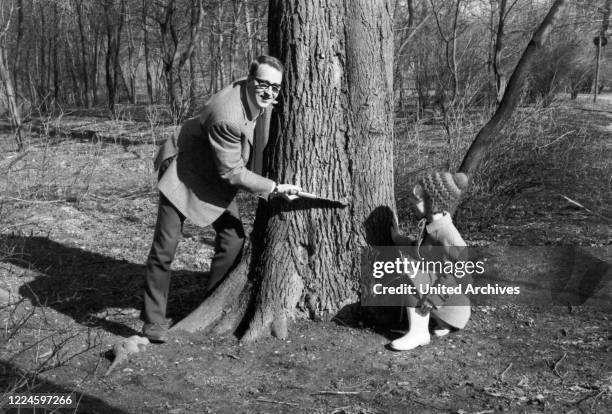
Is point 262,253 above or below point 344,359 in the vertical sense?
above

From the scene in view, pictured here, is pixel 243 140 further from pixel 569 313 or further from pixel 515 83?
pixel 569 313

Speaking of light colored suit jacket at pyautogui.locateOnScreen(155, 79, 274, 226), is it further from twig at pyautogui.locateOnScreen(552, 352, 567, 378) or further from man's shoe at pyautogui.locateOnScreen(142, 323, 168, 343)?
twig at pyautogui.locateOnScreen(552, 352, 567, 378)

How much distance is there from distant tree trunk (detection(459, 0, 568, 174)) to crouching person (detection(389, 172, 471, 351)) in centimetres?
90

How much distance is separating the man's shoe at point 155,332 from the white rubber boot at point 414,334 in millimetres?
1233

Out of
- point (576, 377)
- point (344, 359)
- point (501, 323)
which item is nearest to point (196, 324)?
point (344, 359)

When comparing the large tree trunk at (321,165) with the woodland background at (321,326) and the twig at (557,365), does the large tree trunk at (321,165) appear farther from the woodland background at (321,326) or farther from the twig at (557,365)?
the twig at (557,365)

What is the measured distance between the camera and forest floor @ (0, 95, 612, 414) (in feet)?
10.00

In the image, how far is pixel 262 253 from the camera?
3826 mm

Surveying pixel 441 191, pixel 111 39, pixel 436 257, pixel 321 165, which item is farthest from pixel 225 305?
pixel 111 39

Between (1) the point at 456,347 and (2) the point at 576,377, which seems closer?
(2) the point at 576,377

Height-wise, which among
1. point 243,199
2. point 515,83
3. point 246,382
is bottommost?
point 246,382

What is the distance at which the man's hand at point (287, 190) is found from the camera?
11.7 ft

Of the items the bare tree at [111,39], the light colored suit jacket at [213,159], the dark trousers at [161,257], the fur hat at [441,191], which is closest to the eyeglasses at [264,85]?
the light colored suit jacket at [213,159]

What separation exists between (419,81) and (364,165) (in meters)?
8.69
